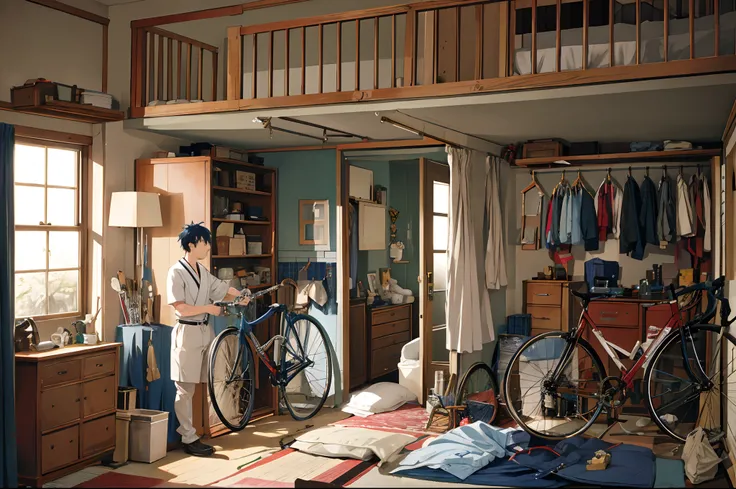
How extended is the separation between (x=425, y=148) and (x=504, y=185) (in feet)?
2.86

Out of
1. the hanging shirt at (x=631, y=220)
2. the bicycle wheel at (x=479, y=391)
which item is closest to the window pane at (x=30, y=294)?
the bicycle wheel at (x=479, y=391)

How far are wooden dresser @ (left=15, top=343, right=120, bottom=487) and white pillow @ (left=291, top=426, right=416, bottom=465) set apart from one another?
4.72 ft

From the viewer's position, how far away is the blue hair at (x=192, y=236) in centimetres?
575

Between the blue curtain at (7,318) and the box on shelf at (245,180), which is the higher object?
the box on shelf at (245,180)

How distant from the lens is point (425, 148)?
7059mm

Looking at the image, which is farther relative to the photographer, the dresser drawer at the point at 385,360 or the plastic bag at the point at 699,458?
the dresser drawer at the point at 385,360

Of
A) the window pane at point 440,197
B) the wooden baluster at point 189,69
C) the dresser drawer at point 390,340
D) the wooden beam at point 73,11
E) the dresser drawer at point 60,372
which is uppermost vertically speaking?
the wooden beam at point 73,11

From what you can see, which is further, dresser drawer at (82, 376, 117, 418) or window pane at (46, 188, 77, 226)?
window pane at (46, 188, 77, 226)

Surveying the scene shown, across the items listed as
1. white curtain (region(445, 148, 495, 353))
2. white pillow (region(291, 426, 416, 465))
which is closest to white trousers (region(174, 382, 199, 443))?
white pillow (region(291, 426, 416, 465))

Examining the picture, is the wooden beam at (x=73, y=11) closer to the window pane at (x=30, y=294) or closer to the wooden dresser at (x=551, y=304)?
the window pane at (x=30, y=294)

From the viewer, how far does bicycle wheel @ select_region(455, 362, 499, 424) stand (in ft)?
19.9

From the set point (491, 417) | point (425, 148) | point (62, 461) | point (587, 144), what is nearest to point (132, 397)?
point (62, 461)

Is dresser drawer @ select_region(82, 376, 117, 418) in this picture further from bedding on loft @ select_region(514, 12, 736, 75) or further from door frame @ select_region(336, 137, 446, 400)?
bedding on loft @ select_region(514, 12, 736, 75)

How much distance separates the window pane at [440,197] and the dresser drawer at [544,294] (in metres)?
1.13
